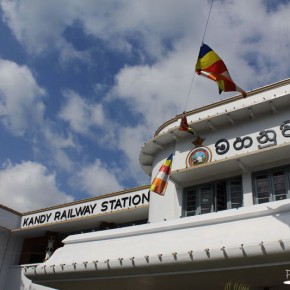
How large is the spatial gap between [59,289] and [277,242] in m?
7.66

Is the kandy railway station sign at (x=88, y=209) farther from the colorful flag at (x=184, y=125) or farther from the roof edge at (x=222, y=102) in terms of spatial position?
the colorful flag at (x=184, y=125)

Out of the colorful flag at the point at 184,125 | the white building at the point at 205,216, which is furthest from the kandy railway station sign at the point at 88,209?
the colorful flag at the point at 184,125

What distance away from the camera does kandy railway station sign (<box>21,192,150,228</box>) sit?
17.3 m

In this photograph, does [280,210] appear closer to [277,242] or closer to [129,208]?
[277,242]

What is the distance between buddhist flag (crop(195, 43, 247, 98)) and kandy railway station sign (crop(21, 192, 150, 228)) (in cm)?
819

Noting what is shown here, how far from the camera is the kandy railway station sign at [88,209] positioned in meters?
17.3

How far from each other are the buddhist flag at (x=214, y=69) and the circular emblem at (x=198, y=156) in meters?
3.85

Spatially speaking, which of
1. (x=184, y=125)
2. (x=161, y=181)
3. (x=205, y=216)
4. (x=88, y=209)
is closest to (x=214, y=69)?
(x=184, y=125)

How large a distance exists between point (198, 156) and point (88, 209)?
7.84 m

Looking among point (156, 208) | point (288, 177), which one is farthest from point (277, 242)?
point (156, 208)

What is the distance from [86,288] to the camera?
1148 centimetres

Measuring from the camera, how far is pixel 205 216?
31.7 feet

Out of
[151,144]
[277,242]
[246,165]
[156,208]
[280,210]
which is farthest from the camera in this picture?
[151,144]

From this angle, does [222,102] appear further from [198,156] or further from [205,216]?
[205,216]
